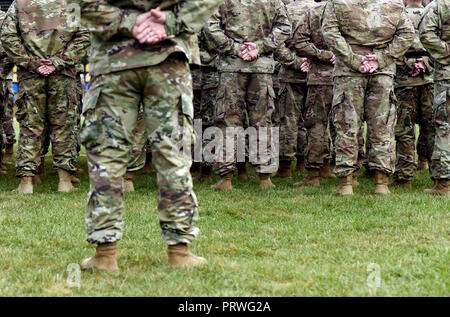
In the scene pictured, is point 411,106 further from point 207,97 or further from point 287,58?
point 207,97

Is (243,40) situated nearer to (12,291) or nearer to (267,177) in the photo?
(267,177)

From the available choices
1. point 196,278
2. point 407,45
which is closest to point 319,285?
point 196,278

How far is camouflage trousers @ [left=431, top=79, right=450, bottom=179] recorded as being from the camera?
7624mm

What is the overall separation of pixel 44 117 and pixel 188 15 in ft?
14.5

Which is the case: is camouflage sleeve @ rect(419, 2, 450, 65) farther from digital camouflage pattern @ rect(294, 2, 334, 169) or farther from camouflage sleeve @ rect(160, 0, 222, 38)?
camouflage sleeve @ rect(160, 0, 222, 38)

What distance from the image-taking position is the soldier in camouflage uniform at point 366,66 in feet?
25.2

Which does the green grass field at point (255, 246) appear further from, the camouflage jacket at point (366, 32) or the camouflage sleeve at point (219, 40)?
the camouflage sleeve at point (219, 40)

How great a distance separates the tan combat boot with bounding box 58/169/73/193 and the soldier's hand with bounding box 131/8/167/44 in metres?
4.51

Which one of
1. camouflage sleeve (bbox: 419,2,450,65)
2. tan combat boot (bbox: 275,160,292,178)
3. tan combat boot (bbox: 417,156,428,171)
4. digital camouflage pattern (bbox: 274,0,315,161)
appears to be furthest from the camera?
tan combat boot (bbox: 417,156,428,171)

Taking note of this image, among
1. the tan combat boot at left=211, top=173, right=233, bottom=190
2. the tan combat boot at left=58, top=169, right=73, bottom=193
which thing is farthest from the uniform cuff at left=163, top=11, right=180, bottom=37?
the tan combat boot at left=58, top=169, right=73, bottom=193

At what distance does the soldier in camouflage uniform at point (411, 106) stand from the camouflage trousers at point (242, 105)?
173 centimetres

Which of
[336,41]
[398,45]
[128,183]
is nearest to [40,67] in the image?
[128,183]

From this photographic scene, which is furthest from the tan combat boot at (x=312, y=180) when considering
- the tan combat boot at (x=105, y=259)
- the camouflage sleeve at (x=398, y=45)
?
the tan combat boot at (x=105, y=259)

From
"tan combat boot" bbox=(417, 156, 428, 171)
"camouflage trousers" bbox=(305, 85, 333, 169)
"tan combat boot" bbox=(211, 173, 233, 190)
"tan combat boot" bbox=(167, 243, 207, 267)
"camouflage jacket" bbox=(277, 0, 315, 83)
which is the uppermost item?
"camouflage jacket" bbox=(277, 0, 315, 83)
